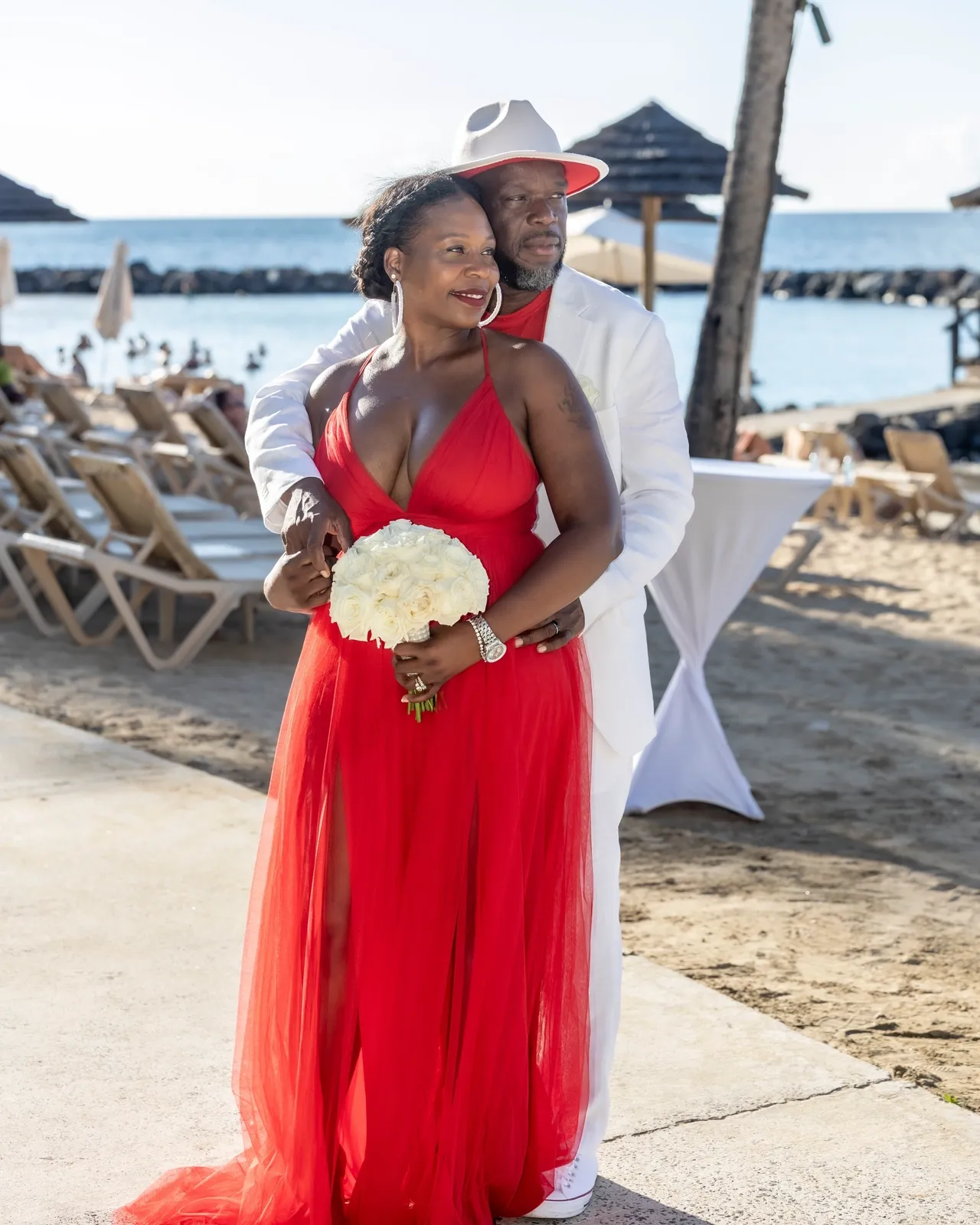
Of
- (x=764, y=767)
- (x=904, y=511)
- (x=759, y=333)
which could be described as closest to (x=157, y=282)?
(x=759, y=333)

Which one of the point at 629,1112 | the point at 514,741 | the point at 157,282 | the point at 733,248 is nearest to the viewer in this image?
the point at 514,741

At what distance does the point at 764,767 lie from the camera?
238 inches

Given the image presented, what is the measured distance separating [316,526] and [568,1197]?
1217 millimetres

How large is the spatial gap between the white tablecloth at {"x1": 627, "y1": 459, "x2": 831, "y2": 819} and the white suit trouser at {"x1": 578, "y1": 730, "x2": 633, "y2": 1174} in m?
2.61

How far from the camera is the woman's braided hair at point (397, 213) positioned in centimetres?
243

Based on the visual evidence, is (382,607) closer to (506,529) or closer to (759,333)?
(506,529)

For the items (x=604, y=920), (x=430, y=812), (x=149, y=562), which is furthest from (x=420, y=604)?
(x=149, y=562)

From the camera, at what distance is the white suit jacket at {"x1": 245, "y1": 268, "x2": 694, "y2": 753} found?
2771mm

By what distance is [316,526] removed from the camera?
2.43 m

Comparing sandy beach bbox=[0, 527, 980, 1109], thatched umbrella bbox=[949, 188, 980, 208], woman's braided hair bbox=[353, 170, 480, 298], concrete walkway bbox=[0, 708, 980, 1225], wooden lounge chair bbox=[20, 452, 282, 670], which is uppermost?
thatched umbrella bbox=[949, 188, 980, 208]

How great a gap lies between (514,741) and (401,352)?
673 millimetres

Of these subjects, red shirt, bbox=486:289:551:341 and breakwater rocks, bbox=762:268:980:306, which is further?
breakwater rocks, bbox=762:268:980:306

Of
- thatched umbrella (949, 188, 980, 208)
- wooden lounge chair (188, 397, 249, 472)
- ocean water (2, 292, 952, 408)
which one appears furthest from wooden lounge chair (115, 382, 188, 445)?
thatched umbrella (949, 188, 980, 208)

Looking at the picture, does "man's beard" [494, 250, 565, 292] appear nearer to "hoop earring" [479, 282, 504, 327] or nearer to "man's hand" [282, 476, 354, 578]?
"hoop earring" [479, 282, 504, 327]
